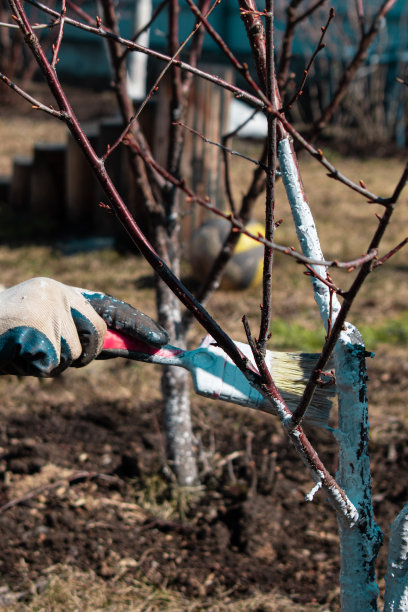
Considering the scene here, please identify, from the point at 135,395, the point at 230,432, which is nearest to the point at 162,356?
the point at 230,432

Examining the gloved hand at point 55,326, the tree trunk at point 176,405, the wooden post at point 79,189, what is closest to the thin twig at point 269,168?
the gloved hand at point 55,326

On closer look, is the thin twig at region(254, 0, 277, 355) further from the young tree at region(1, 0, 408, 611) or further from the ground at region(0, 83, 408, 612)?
the ground at region(0, 83, 408, 612)

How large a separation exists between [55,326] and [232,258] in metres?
3.64

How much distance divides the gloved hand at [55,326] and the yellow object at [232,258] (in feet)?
11.0

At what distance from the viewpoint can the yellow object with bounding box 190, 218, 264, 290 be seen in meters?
4.98

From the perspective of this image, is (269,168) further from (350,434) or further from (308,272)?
(350,434)

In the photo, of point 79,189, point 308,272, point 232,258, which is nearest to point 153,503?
point 308,272

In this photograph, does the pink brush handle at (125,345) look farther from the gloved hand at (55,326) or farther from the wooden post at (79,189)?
the wooden post at (79,189)

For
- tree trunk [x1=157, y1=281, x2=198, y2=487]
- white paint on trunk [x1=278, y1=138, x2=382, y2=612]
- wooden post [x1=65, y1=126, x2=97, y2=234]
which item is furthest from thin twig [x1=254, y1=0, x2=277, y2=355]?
wooden post [x1=65, y1=126, x2=97, y2=234]

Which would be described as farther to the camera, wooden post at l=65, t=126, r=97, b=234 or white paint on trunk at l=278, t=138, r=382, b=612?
wooden post at l=65, t=126, r=97, b=234

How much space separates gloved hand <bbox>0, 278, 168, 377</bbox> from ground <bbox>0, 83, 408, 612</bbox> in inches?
38.4

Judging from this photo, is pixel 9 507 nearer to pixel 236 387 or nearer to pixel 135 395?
pixel 135 395

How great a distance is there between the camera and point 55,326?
1.41 m

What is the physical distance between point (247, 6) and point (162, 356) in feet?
2.51
